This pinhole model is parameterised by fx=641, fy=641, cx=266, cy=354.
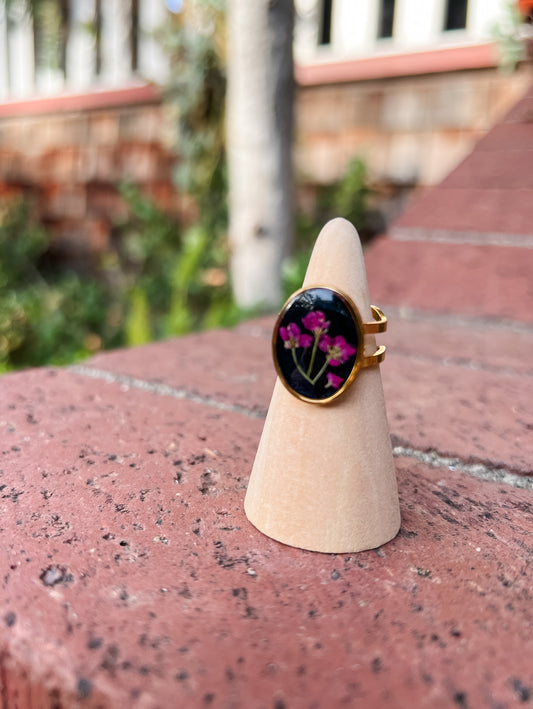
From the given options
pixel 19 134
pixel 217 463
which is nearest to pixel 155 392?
pixel 217 463

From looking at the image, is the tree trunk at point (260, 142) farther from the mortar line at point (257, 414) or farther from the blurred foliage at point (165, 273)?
the mortar line at point (257, 414)

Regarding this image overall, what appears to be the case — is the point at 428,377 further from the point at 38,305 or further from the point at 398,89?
the point at 38,305

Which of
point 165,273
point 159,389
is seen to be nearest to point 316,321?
point 159,389

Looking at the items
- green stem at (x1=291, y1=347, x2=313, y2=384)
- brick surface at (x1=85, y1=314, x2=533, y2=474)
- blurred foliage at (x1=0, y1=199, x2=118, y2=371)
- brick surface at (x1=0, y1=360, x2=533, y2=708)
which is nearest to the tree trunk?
blurred foliage at (x1=0, y1=199, x2=118, y2=371)

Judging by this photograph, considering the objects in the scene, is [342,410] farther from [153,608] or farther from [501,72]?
[501,72]

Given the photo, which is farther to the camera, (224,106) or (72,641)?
(224,106)

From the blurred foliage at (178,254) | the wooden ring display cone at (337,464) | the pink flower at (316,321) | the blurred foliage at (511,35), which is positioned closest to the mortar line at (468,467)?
the wooden ring display cone at (337,464)

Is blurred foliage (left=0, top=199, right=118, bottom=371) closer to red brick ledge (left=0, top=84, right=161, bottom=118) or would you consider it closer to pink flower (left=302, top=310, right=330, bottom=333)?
red brick ledge (left=0, top=84, right=161, bottom=118)
